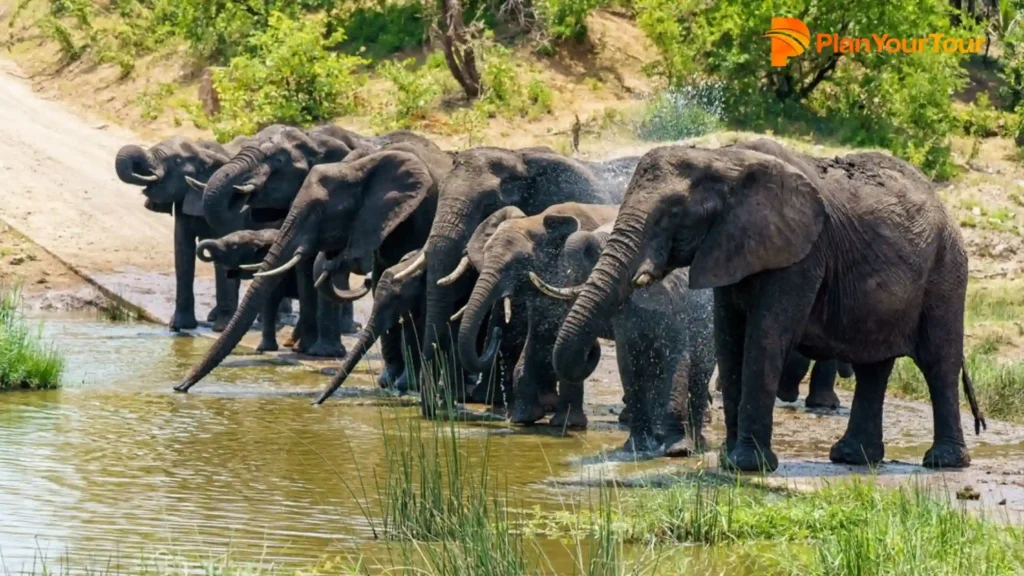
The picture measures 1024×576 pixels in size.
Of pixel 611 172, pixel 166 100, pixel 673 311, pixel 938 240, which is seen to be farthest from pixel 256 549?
pixel 166 100

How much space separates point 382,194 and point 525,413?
10.9 ft

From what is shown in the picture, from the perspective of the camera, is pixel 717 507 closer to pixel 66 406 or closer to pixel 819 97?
pixel 66 406

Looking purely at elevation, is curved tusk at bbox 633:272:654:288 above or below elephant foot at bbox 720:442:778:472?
above

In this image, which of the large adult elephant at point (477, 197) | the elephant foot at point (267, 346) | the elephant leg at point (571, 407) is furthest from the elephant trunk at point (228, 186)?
the elephant leg at point (571, 407)

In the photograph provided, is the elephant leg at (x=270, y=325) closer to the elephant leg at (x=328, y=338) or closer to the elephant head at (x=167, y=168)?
the elephant leg at (x=328, y=338)

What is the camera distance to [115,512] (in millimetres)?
10008

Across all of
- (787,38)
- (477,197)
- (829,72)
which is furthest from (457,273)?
(829,72)

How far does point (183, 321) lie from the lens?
66.9ft

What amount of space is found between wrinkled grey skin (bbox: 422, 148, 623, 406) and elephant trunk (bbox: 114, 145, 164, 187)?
7580 millimetres

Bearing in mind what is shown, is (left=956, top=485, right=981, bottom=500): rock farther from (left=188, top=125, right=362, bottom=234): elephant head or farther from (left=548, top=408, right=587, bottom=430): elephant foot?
(left=188, top=125, right=362, bottom=234): elephant head

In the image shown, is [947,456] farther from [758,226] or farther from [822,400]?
[822,400]

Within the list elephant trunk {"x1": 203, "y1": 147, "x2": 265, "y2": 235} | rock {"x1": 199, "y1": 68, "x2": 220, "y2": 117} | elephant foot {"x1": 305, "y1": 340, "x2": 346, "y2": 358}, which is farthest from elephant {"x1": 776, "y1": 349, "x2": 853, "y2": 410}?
rock {"x1": 199, "y1": 68, "x2": 220, "y2": 117}

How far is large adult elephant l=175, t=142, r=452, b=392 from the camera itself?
16.2 meters

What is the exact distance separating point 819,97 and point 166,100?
11686mm
